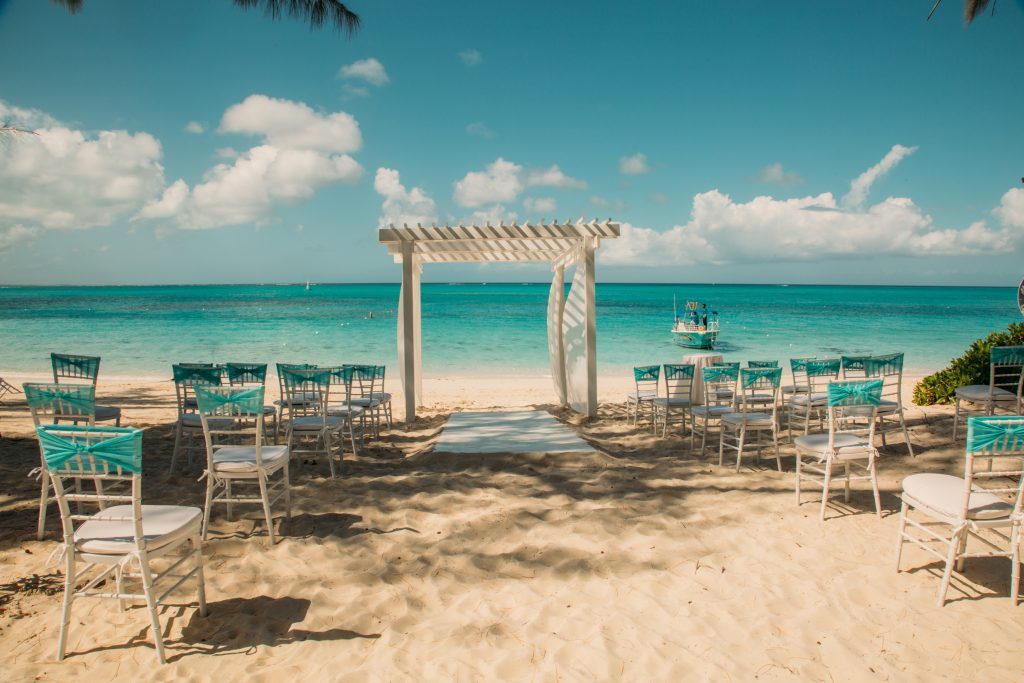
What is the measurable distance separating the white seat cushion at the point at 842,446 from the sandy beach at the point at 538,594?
1.41 ft

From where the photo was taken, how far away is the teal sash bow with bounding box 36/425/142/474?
7.47 ft

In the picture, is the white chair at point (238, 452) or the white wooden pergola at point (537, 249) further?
the white wooden pergola at point (537, 249)

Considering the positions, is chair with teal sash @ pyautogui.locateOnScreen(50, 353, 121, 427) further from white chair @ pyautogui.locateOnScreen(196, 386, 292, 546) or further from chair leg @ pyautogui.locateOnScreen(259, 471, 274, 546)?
chair leg @ pyautogui.locateOnScreen(259, 471, 274, 546)

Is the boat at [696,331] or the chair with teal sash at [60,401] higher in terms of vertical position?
the chair with teal sash at [60,401]

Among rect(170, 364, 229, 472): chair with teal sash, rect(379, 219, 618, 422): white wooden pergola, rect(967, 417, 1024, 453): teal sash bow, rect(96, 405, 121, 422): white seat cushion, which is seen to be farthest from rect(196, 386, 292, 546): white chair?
rect(379, 219, 618, 422): white wooden pergola

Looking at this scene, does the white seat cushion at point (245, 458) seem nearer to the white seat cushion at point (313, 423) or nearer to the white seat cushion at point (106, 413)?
the white seat cushion at point (313, 423)

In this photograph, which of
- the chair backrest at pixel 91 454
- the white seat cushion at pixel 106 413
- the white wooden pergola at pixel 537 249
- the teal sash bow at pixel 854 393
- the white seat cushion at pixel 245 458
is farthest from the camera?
the white wooden pergola at pixel 537 249

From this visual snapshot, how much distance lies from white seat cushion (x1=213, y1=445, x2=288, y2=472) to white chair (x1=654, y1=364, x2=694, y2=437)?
419 centimetres

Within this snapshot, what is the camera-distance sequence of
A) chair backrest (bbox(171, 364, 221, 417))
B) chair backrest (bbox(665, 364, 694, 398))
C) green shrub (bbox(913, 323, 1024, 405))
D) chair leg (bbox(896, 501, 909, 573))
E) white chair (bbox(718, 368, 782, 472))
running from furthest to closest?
green shrub (bbox(913, 323, 1024, 405)) < chair backrest (bbox(665, 364, 694, 398)) < chair backrest (bbox(171, 364, 221, 417)) < white chair (bbox(718, 368, 782, 472)) < chair leg (bbox(896, 501, 909, 573))

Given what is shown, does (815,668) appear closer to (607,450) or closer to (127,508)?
(127,508)

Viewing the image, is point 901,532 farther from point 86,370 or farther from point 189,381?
point 86,370

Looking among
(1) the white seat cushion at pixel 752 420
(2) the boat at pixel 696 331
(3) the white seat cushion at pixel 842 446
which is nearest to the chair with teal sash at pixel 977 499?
(3) the white seat cushion at pixel 842 446

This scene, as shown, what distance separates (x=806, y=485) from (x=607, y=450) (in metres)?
2.06

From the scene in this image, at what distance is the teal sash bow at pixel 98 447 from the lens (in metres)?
2.28
